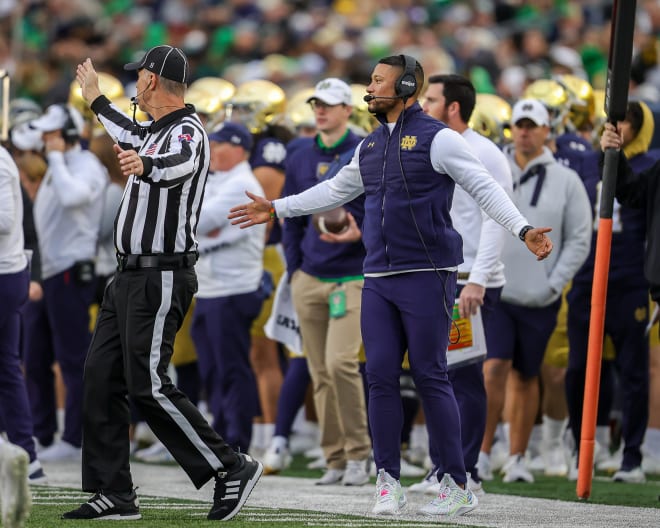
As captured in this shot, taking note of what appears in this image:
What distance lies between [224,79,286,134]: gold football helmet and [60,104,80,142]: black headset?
131 centimetres

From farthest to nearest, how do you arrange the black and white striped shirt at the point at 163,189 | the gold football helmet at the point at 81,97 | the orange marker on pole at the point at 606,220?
1. the gold football helmet at the point at 81,97
2. the orange marker on pole at the point at 606,220
3. the black and white striped shirt at the point at 163,189

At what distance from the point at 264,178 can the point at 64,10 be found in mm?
12366

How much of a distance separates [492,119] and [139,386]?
5292 mm

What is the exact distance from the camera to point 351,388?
9844 millimetres

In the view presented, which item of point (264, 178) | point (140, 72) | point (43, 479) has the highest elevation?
point (140, 72)

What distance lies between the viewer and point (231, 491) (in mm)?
7477

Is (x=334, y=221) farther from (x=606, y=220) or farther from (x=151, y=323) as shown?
(x=151, y=323)

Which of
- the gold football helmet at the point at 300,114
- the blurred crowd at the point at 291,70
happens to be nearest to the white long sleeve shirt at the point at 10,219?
the blurred crowd at the point at 291,70

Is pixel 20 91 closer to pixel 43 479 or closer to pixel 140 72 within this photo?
pixel 43 479

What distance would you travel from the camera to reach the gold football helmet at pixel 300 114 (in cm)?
1259

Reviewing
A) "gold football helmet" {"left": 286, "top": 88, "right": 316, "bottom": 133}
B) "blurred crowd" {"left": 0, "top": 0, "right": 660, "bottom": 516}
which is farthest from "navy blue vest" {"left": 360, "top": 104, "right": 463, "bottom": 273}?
"gold football helmet" {"left": 286, "top": 88, "right": 316, "bottom": 133}

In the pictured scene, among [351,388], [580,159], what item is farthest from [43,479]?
[580,159]

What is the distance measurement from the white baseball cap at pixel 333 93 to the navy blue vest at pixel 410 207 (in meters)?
2.33

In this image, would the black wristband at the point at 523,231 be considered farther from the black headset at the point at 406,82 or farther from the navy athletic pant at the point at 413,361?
the black headset at the point at 406,82
